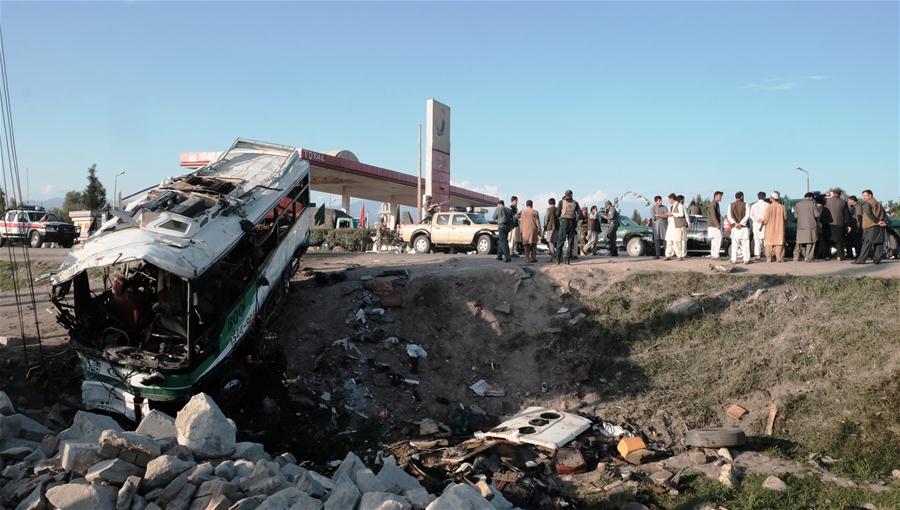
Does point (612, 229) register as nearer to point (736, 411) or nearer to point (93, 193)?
point (736, 411)

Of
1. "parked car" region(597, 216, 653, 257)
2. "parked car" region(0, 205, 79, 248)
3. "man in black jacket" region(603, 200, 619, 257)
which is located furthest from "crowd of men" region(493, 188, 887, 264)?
"parked car" region(0, 205, 79, 248)

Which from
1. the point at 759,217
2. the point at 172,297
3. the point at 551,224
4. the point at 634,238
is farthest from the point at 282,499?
the point at 634,238

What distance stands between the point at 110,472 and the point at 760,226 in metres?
14.0

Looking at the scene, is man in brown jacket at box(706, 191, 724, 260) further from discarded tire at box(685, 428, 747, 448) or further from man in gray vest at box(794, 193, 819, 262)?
discarded tire at box(685, 428, 747, 448)

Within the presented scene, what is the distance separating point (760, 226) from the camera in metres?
14.6

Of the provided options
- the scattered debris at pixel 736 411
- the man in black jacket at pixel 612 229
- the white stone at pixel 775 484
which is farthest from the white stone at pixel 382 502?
the man in black jacket at pixel 612 229

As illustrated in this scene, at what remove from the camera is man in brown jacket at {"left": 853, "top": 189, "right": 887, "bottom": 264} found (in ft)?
42.6

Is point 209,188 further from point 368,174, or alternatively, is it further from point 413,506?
point 368,174

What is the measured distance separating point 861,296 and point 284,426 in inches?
396

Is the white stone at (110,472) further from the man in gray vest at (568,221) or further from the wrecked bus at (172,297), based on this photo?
the man in gray vest at (568,221)

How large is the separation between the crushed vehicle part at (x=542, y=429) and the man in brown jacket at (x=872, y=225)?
8.43 m

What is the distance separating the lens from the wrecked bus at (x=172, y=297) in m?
7.68

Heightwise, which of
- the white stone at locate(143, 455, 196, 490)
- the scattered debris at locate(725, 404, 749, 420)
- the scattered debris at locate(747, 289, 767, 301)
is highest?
the scattered debris at locate(747, 289, 767, 301)

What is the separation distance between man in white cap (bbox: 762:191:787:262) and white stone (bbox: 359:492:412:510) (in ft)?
38.9
